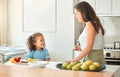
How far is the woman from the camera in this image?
278 centimetres

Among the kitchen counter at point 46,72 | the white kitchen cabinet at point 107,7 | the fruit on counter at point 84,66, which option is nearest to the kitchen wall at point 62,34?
the white kitchen cabinet at point 107,7

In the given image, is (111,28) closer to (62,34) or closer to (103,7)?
(103,7)

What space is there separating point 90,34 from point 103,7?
5.41 feet

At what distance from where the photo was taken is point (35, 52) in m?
3.33

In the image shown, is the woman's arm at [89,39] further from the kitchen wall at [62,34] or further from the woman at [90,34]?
the kitchen wall at [62,34]

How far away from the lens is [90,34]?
2777 mm

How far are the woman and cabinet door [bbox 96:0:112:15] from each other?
149cm

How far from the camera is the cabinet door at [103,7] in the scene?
430 centimetres

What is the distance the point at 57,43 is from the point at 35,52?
1153mm

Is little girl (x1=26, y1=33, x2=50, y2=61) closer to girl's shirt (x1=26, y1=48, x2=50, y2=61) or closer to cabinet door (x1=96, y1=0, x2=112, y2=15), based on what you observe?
girl's shirt (x1=26, y1=48, x2=50, y2=61)

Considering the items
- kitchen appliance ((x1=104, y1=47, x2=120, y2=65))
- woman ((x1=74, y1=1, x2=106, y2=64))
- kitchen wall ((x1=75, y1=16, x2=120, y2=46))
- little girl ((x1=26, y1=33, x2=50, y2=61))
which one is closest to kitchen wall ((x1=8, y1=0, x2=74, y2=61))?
kitchen wall ((x1=75, y1=16, x2=120, y2=46))

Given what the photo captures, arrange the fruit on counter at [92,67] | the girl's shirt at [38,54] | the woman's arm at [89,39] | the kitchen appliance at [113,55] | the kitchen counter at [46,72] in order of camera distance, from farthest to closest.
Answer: the kitchen appliance at [113,55]
the girl's shirt at [38,54]
the woman's arm at [89,39]
the fruit on counter at [92,67]
the kitchen counter at [46,72]

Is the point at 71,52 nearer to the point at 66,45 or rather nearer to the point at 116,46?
the point at 66,45

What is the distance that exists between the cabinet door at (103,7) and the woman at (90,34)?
149 centimetres
